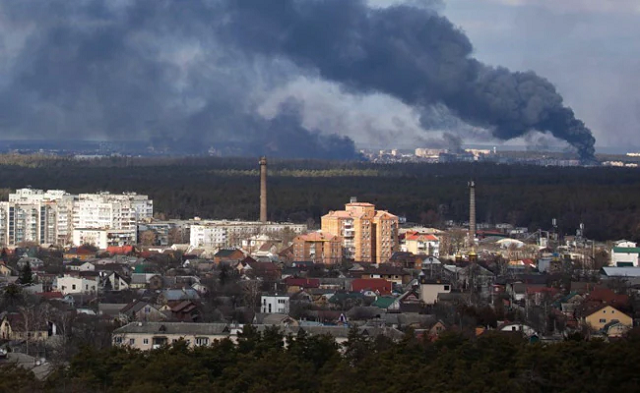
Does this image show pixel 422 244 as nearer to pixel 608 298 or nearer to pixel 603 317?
pixel 608 298

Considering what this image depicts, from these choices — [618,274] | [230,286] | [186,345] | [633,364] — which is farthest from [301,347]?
[618,274]

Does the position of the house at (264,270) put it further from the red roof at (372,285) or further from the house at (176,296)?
the house at (176,296)

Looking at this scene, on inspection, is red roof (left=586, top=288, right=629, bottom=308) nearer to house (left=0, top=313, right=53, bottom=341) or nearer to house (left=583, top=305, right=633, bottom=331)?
house (left=583, top=305, right=633, bottom=331)

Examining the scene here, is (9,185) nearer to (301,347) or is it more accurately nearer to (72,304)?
(72,304)

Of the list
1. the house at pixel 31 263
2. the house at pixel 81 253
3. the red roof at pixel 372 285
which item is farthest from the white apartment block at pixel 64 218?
the red roof at pixel 372 285

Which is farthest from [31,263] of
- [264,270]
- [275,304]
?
[275,304]

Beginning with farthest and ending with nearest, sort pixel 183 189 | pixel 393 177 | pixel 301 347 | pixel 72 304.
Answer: pixel 393 177 → pixel 183 189 → pixel 72 304 → pixel 301 347
